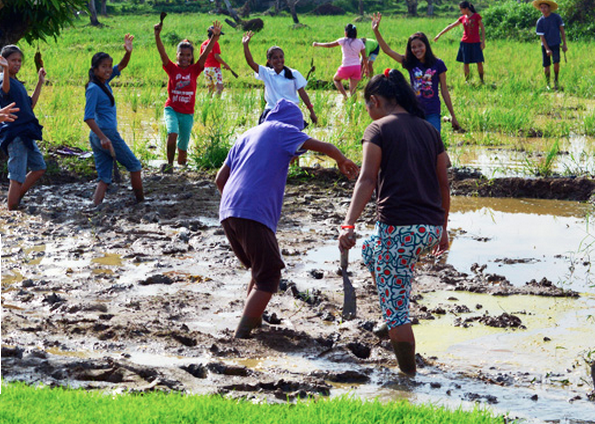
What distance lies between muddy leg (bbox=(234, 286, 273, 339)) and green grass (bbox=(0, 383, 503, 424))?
95cm

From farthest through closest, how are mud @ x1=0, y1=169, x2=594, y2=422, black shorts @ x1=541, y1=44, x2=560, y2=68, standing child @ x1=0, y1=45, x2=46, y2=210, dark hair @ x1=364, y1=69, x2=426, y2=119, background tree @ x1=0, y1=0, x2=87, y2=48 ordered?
black shorts @ x1=541, y1=44, x2=560, y2=68 < background tree @ x1=0, y1=0, x2=87, y2=48 < standing child @ x1=0, y1=45, x2=46, y2=210 < dark hair @ x1=364, y1=69, x2=426, y2=119 < mud @ x1=0, y1=169, x2=594, y2=422

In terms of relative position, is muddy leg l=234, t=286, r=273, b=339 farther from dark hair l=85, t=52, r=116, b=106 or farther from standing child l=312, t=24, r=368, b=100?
standing child l=312, t=24, r=368, b=100

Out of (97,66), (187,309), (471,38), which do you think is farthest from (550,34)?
(187,309)

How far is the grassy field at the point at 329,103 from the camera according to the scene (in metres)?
10.5

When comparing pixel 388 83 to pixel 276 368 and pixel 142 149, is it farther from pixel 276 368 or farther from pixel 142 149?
pixel 142 149

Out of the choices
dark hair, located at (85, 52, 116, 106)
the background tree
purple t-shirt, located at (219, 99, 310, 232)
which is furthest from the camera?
the background tree

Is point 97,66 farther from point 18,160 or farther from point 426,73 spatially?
point 426,73

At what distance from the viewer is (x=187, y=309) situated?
510cm

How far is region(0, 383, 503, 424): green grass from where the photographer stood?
3.32m

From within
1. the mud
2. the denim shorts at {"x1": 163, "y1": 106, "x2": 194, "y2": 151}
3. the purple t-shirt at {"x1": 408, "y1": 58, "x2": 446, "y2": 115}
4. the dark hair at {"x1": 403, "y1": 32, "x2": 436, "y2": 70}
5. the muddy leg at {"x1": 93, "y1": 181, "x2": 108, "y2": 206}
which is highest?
the dark hair at {"x1": 403, "y1": 32, "x2": 436, "y2": 70}

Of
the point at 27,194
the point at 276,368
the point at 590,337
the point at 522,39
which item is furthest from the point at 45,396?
the point at 522,39

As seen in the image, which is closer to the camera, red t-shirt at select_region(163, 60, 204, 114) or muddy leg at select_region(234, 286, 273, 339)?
muddy leg at select_region(234, 286, 273, 339)

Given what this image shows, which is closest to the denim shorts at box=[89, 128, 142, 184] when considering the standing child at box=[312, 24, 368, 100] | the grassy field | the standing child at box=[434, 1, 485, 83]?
the grassy field

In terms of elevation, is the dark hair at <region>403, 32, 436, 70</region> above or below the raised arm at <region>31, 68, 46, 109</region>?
above
